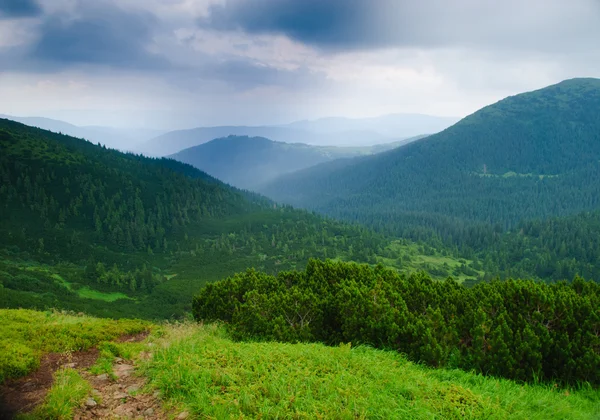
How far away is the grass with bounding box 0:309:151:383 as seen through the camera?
1195 cm

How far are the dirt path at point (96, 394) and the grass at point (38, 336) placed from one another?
44cm

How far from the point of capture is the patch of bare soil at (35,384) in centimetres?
1002

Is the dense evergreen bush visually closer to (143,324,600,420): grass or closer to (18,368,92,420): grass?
(143,324,600,420): grass

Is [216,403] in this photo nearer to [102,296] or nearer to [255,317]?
[255,317]

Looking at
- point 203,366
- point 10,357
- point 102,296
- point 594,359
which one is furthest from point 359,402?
point 102,296

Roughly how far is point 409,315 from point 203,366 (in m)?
9.49

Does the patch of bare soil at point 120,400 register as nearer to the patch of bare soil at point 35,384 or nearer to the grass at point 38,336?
the patch of bare soil at point 35,384

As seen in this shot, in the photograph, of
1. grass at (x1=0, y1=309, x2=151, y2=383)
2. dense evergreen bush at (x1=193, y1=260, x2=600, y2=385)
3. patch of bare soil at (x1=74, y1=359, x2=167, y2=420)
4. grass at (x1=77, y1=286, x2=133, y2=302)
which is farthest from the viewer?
grass at (x1=77, y1=286, x2=133, y2=302)

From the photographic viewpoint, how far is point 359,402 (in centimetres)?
994

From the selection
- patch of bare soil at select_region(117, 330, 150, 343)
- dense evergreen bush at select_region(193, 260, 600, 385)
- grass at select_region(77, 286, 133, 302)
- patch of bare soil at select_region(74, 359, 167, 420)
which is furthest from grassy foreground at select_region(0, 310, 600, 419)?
grass at select_region(77, 286, 133, 302)

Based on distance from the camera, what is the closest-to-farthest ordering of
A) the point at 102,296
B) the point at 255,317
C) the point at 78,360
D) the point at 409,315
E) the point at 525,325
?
the point at 78,360 < the point at 525,325 < the point at 409,315 < the point at 255,317 < the point at 102,296

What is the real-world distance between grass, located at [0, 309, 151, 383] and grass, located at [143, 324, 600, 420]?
12.5 feet

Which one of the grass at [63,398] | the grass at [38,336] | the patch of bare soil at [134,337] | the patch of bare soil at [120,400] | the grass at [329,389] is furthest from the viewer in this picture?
the patch of bare soil at [134,337]

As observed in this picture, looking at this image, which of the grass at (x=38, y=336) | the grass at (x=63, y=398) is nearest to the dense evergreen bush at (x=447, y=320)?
the grass at (x=38, y=336)
